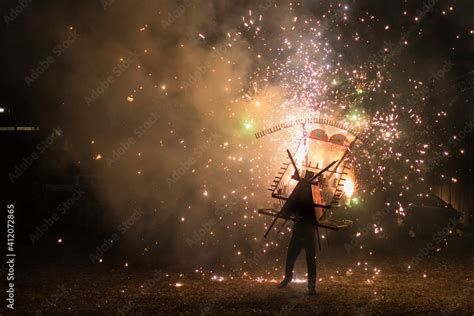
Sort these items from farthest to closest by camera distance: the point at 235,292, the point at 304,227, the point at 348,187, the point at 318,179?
the point at 348,187
the point at 318,179
the point at 304,227
the point at 235,292

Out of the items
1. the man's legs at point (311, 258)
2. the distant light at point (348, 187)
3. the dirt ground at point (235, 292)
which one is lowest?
the dirt ground at point (235, 292)

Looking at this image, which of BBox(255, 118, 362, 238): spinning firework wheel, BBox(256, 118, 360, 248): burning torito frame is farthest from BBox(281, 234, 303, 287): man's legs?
BBox(255, 118, 362, 238): spinning firework wheel

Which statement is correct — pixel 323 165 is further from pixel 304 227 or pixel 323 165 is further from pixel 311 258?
pixel 311 258

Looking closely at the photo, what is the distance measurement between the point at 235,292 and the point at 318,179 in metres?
2.04

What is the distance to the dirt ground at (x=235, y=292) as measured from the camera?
5.57 m

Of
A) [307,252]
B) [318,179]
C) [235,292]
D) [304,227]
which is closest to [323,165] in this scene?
[318,179]

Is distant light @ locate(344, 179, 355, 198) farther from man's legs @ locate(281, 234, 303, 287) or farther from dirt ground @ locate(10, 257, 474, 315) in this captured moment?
dirt ground @ locate(10, 257, 474, 315)

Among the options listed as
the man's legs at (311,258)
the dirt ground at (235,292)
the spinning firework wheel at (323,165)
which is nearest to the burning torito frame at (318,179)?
the spinning firework wheel at (323,165)

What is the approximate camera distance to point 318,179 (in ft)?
21.4

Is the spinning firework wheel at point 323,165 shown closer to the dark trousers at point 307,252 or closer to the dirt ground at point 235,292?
the dark trousers at point 307,252

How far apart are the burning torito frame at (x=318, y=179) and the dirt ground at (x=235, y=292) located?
1.01m

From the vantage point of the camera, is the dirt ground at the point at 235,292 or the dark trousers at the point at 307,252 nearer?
the dirt ground at the point at 235,292

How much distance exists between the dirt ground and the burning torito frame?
1.01m

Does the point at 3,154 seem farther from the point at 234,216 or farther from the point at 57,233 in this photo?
the point at 234,216
